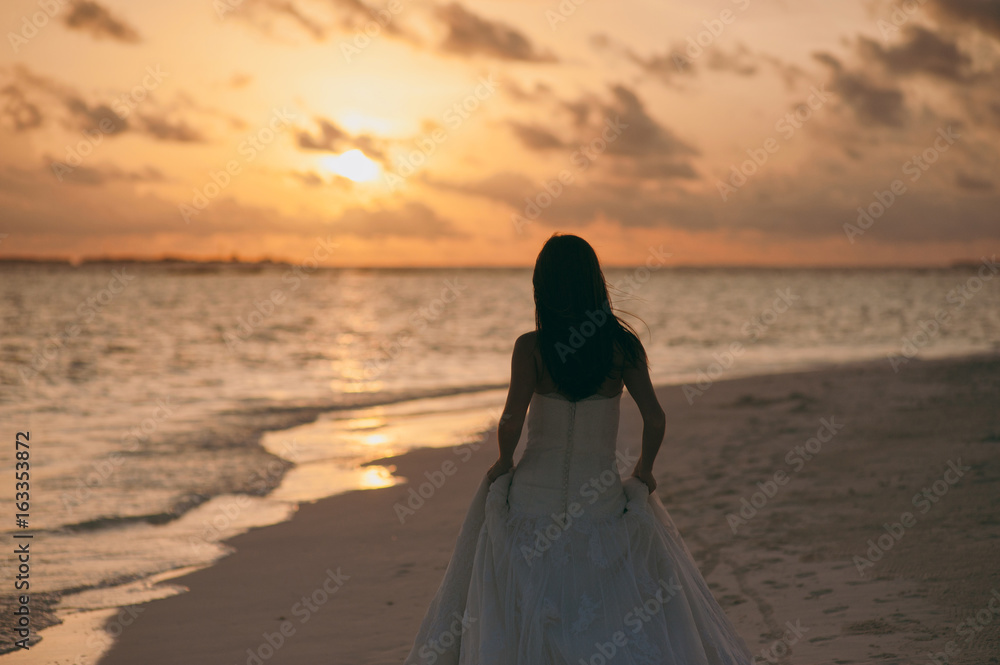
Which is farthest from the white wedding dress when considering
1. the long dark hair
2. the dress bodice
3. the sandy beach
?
the sandy beach

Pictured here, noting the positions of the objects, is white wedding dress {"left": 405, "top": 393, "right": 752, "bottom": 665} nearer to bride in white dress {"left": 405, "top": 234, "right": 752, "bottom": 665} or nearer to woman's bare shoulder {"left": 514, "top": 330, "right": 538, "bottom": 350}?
bride in white dress {"left": 405, "top": 234, "right": 752, "bottom": 665}

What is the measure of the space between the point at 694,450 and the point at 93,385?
15.7 metres

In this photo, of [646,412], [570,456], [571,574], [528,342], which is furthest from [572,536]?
[528,342]

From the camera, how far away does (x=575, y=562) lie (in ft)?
11.1

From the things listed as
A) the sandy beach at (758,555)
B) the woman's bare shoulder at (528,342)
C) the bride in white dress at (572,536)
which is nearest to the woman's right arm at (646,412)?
the bride in white dress at (572,536)

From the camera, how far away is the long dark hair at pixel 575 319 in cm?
323

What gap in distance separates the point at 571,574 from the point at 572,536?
15cm

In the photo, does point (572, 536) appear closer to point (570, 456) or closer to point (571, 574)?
point (571, 574)

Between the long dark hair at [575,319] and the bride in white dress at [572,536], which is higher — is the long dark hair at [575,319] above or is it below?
above

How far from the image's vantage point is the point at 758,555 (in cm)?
615

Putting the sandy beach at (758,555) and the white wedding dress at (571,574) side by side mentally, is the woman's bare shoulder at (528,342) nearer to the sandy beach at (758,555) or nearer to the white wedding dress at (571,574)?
the white wedding dress at (571,574)

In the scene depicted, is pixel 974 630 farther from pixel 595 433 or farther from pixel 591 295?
pixel 591 295

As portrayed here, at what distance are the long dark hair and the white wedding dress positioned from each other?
17cm

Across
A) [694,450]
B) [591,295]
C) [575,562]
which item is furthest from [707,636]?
[694,450]
